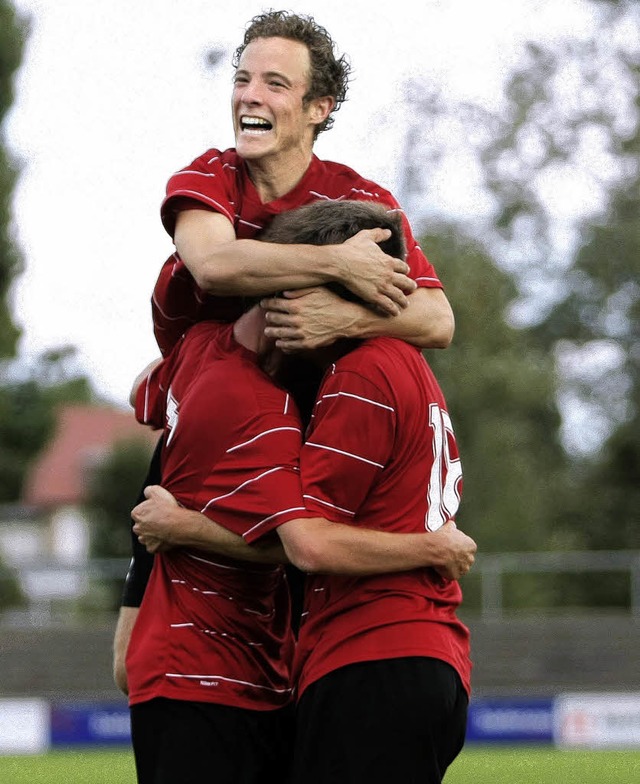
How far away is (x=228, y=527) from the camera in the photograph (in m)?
3.66

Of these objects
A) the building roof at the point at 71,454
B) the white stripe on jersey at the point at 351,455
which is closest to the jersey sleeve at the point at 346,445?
the white stripe on jersey at the point at 351,455

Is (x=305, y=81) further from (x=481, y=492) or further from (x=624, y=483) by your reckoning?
(x=624, y=483)

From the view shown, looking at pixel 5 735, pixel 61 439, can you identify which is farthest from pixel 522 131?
pixel 61 439

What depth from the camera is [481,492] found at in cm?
2425

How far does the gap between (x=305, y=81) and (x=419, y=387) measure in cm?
106

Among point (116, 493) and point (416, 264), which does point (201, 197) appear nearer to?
point (416, 264)

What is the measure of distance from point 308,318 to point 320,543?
22.4 inches

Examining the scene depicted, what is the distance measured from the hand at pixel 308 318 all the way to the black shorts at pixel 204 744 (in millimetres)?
921

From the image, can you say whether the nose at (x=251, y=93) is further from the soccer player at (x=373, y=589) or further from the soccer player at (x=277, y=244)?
the soccer player at (x=373, y=589)

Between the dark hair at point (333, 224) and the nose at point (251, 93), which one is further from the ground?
the nose at point (251, 93)

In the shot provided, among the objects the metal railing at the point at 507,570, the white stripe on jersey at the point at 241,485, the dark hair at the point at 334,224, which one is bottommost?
the metal railing at the point at 507,570

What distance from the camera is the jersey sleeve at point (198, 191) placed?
3.95 metres

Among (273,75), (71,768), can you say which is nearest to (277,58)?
(273,75)

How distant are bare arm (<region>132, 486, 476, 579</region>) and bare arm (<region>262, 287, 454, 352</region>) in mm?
458
